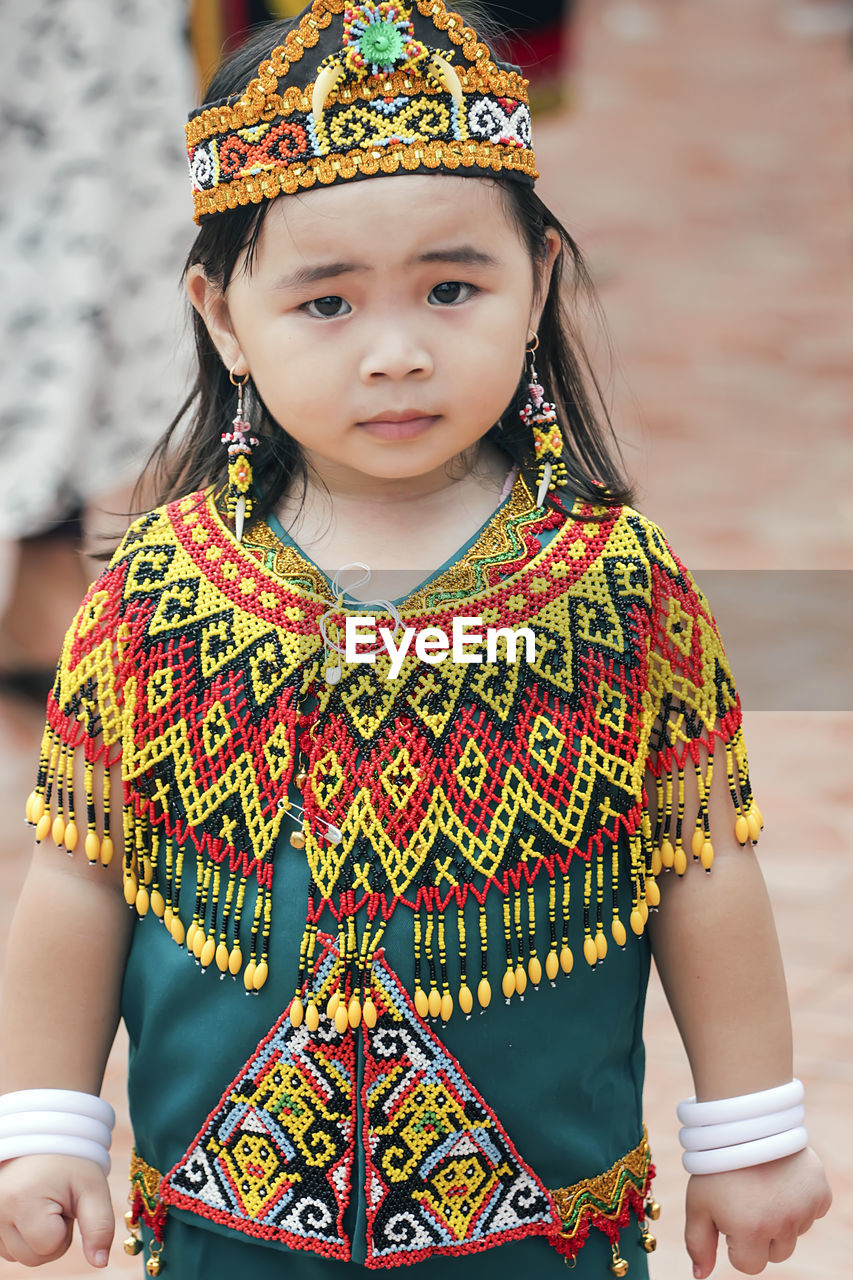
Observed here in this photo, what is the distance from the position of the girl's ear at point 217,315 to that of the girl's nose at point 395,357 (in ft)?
0.56

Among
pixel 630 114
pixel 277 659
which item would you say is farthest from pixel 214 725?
pixel 630 114

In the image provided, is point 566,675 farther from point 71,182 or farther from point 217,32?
point 217,32

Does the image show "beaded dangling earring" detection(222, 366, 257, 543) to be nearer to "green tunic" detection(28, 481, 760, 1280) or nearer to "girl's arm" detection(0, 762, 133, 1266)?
"green tunic" detection(28, 481, 760, 1280)

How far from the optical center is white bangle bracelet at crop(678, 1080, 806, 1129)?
1384mm

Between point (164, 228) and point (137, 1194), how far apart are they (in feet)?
7.18

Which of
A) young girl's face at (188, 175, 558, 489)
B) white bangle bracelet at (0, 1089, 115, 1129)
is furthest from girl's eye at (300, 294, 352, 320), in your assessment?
white bangle bracelet at (0, 1089, 115, 1129)

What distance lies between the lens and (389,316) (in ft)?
4.01

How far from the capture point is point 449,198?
1.23 m

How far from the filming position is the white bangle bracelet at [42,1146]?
1.38 meters

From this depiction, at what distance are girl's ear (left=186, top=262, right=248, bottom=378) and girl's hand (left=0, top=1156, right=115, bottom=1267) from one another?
0.66 metres

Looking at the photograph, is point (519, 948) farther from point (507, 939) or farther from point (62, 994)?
point (62, 994)

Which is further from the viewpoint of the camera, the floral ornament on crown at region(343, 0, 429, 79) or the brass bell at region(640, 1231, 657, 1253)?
the brass bell at region(640, 1231, 657, 1253)

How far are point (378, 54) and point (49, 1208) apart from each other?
92 centimetres

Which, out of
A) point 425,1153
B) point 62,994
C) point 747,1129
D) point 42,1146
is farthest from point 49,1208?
point 747,1129
